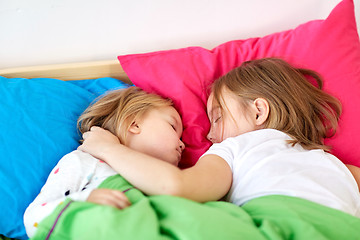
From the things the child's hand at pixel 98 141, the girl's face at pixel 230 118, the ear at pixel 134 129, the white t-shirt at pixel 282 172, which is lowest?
the white t-shirt at pixel 282 172

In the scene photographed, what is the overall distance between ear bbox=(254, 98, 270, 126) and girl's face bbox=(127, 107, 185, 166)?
10.0 inches

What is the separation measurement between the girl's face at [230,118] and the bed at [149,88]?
0.05 m

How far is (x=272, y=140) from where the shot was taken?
0.89 meters

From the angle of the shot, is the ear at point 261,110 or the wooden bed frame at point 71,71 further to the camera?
the wooden bed frame at point 71,71

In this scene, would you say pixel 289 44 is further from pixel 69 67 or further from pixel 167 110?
pixel 69 67

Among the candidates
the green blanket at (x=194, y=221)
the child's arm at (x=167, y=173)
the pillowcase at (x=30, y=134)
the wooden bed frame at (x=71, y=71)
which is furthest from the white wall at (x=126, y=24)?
the green blanket at (x=194, y=221)

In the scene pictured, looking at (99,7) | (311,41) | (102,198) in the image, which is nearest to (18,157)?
(102,198)

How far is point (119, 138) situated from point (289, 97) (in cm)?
53

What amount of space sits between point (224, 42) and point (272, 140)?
60 centimetres

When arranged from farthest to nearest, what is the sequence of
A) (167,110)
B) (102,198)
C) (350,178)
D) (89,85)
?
1. (89,85)
2. (167,110)
3. (350,178)
4. (102,198)

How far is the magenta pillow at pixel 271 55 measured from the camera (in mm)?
1047

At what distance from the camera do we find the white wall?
1.24m

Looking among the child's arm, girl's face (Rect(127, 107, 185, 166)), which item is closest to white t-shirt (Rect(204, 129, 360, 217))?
the child's arm

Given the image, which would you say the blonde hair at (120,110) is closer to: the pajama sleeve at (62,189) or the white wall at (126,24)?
the pajama sleeve at (62,189)
